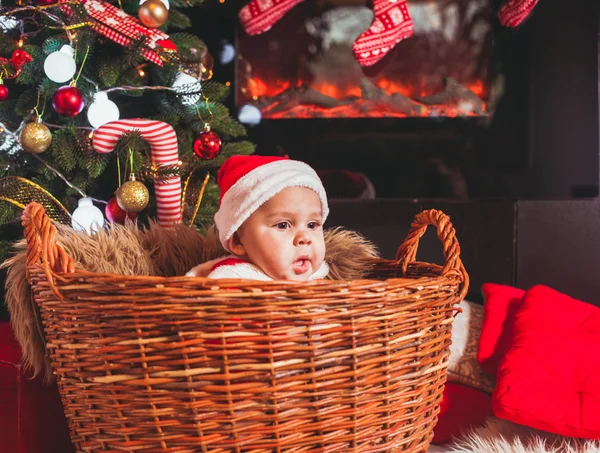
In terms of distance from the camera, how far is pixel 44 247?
0.75m

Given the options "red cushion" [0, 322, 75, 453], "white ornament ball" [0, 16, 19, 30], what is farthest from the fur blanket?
"white ornament ball" [0, 16, 19, 30]

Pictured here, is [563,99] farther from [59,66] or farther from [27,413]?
[27,413]

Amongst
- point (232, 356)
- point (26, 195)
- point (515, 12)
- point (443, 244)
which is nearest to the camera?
point (232, 356)

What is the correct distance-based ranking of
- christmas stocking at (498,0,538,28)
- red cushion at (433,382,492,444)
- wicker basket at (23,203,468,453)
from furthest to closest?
christmas stocking at (498,0,538,28), red cushion at (433,382,492,444), wicker basket at (23,203,468,453)

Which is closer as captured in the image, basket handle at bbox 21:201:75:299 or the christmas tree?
basket handle at bbox 21:201:75:299

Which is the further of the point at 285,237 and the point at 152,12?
the point at 152,12

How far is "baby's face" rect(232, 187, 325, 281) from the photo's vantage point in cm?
97

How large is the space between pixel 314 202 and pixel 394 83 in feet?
3.60

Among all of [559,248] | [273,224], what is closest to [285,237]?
[273,224]

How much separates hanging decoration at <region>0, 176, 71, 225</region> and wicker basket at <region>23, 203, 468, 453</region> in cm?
54

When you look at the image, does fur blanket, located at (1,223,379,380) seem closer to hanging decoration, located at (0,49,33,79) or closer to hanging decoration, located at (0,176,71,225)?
hanging decoration, located at (0,176,71,225)

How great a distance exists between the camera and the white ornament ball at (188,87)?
1.44 metres

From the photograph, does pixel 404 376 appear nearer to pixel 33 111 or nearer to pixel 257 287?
pixel 257 287

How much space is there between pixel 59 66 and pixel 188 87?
30 cm
